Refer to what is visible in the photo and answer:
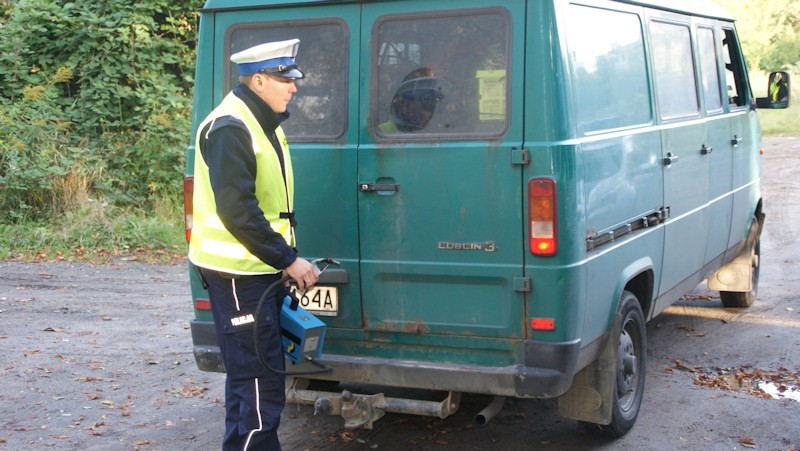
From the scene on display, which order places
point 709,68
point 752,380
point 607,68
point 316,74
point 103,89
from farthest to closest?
point 103,89, point 709,68, point 752,380, point 607,68, point 316,74

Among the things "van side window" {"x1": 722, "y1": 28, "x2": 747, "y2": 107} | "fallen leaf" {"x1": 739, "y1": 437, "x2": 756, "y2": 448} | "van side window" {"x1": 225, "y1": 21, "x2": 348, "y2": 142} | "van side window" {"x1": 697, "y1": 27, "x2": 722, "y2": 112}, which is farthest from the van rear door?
"van side window" {"x1": 722, "y1": 28, "x2": 747, "y2": 107}

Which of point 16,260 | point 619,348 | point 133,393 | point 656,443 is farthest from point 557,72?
point 16,260

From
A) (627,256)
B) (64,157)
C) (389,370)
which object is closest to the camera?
(389,370)

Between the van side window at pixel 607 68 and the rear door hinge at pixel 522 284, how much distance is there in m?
0.76

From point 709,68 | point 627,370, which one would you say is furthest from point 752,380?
point 709,68

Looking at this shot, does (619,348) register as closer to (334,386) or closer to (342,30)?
(334,386)

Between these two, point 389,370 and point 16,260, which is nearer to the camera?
point 389,370

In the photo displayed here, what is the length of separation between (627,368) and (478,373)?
1.21 meters

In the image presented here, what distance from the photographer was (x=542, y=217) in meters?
4.54

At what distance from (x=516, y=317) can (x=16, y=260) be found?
7756mm

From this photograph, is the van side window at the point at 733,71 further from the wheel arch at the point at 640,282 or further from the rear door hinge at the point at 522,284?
the rear door hinge at the point at 522,284

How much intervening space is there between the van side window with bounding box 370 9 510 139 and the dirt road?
1.77 metres

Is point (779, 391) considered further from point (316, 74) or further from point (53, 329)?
point (53, 329)

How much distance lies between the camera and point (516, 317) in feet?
15.3
